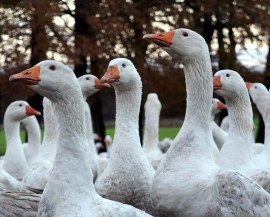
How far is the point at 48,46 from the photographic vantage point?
16078mm

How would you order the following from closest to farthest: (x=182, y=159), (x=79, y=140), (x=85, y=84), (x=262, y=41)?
(x=79, y=140) → (x=182, y=159) → (x=85, y=84) → (x=262, y=41)

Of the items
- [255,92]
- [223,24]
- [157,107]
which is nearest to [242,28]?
[223,24]

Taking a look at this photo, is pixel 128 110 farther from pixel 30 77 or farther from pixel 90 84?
pixel 90 84

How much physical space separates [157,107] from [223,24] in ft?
26.4

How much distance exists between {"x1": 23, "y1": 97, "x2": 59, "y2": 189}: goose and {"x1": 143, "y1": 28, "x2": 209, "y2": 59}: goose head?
294 cm

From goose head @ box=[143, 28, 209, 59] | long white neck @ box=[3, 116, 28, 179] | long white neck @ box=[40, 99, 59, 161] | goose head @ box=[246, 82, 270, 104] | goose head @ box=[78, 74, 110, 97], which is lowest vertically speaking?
long white neck @ box=[3, 116, 28, 179]

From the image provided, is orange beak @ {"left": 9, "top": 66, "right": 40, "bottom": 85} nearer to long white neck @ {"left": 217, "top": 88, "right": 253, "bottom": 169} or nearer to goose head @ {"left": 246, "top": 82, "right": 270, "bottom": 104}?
long white neck @ {"left": 217, "top": 88, "right": 253, "bottom": 169}

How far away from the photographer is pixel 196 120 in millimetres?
6680

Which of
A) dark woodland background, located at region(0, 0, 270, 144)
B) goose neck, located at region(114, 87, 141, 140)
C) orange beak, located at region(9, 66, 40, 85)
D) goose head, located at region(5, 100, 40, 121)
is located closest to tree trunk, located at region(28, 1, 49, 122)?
dark woodland background, located at region(0, 0, 270, 144)

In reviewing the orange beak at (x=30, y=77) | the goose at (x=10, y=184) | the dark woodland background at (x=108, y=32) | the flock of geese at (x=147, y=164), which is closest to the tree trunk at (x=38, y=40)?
the dark woodland background at (x=108, y=32)

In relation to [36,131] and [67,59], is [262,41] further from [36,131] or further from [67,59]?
[36,131]

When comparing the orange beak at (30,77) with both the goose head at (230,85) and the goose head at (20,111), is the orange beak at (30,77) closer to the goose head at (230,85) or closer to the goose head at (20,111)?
the goose head at (230,85)

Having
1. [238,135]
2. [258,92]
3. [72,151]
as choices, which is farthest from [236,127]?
[72,151]

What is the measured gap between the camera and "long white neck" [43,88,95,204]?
17.9 feet
